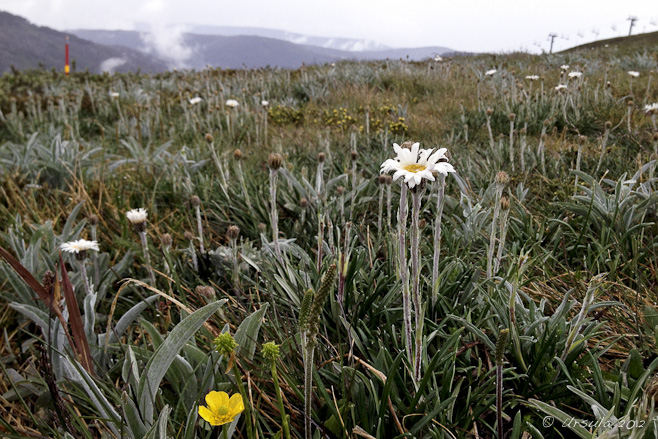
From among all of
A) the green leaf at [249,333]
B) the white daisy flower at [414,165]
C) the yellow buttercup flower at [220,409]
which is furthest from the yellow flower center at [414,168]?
the yellow buttercup flower at [220,409]

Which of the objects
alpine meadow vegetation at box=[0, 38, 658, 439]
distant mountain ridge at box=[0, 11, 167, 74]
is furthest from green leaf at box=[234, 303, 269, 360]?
distant mountain ridge at box=[0, 11, 167, 74]

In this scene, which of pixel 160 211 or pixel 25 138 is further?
pixel 25 138

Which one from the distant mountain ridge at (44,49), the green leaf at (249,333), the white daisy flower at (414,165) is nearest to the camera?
the white daisy flower at (414,165)

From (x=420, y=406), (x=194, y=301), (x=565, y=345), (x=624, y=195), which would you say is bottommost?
(x=194, y=301)

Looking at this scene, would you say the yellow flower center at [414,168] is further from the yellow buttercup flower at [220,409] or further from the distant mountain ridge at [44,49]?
the distant mountain ridge at [44,49]

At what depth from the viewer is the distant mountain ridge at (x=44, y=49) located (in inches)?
2601

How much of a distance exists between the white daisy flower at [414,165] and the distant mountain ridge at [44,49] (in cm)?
5992

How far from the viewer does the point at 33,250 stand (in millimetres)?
2207

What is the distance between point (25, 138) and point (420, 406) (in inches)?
257

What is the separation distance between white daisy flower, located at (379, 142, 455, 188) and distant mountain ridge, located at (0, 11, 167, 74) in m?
59.9

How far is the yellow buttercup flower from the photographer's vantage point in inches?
36.0

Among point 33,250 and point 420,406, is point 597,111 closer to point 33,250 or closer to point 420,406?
point 420,406

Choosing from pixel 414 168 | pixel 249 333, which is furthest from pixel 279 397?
pixel 414 168

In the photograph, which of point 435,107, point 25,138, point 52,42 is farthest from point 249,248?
point 52,42
